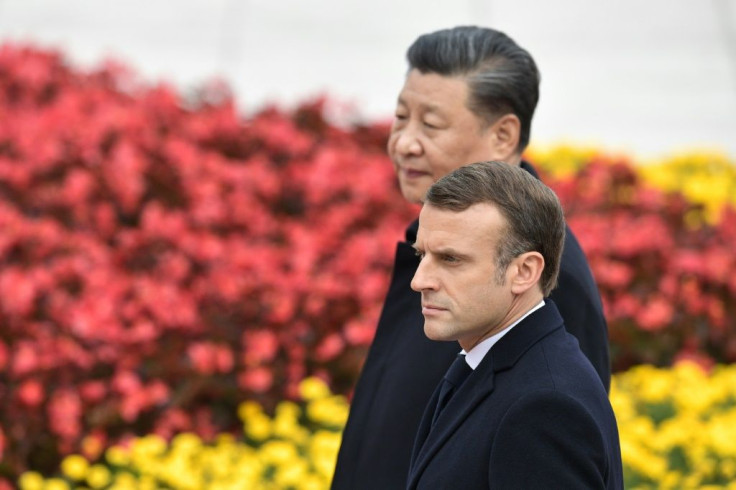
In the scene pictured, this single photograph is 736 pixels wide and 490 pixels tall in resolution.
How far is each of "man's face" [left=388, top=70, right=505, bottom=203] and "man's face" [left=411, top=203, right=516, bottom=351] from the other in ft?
2.03

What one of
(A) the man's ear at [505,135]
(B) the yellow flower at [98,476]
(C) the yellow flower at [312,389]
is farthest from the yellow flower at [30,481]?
(A) the man's ear at [505,135]

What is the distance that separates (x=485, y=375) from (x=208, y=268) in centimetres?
325

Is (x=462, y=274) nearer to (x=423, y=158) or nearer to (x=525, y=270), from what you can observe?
(x=525, y=270)

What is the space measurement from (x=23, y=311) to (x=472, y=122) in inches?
101

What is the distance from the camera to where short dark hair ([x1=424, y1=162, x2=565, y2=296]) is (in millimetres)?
1466

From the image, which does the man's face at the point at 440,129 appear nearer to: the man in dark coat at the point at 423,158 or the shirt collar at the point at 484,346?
the man in dark coat at the point at 423,158

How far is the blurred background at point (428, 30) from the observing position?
28.7 feet

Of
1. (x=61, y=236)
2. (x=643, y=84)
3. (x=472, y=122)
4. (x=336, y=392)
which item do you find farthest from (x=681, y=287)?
(x=643, y=84)

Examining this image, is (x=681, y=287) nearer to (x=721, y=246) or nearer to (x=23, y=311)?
(x=721, y=246)

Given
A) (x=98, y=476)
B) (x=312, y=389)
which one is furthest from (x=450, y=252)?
(x=312, y=389)

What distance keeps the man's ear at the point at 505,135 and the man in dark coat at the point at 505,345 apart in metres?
0.63

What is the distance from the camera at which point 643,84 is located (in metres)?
9.58

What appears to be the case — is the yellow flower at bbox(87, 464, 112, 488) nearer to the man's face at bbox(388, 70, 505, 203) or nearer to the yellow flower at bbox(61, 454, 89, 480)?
the yellow flower at bbox(61, 454, 89, 480)

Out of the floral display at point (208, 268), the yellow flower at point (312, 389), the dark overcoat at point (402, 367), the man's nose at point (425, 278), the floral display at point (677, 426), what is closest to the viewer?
the man's nose at point (425, 278)
